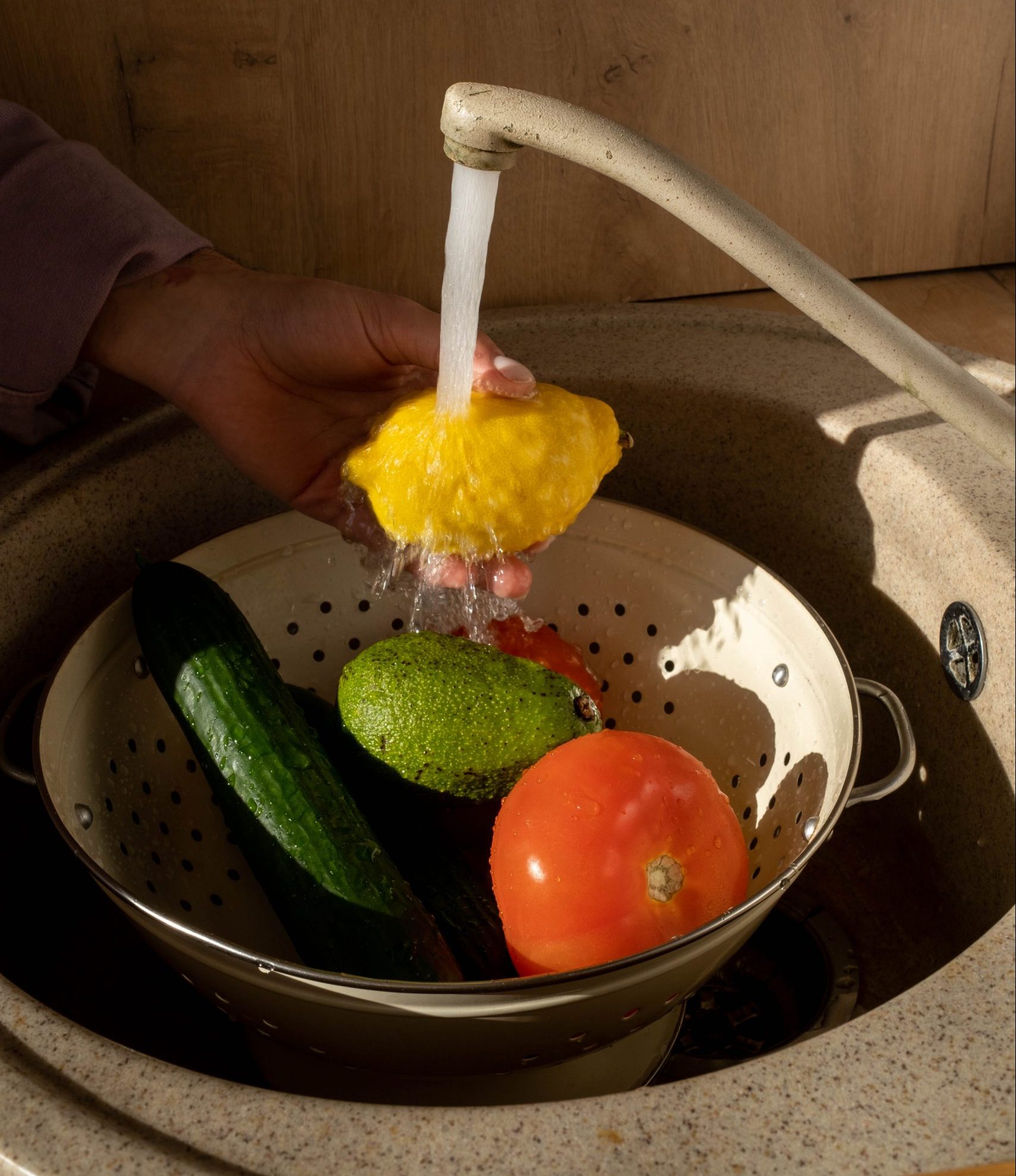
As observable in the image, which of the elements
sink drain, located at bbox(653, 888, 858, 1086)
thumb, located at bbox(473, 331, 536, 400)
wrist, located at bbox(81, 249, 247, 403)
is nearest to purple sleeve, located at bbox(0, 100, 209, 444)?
wrist, located at bbox(81, 249, 247, 403)

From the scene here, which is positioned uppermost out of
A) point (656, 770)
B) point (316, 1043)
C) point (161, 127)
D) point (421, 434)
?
point (161, 127)

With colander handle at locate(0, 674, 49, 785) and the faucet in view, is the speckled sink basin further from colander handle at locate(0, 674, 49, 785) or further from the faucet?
the faucet

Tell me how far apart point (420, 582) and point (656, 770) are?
291 millimetres

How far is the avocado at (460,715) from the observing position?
0.69 m

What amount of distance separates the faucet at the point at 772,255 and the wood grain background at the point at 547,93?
57 centimetres

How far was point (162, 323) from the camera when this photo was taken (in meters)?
0.86

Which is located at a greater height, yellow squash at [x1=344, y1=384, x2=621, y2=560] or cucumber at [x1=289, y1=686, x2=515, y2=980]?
yellow squash at [x1=344, y1=384, x2=621, y2=560]

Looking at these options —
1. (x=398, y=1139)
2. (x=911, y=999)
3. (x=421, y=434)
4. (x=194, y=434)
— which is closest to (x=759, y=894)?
(x=911, y=999)

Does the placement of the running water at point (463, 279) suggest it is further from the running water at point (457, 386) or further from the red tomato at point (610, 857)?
the red tomato at point (610, 857)

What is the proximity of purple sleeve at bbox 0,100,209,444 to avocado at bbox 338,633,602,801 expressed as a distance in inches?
13.2

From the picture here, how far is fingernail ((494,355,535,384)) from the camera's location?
0.72 metres

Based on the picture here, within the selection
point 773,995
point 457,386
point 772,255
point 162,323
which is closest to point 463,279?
point 457,386

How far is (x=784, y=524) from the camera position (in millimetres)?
947

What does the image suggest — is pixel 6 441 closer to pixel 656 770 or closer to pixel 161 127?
pixel 161 127
